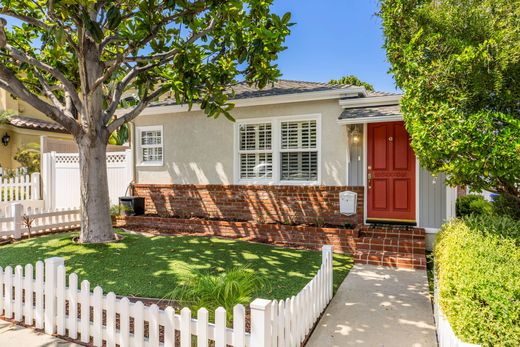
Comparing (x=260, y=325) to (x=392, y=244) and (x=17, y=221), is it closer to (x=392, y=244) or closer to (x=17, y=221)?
(x=392, y=244)

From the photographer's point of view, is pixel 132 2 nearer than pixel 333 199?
Yes

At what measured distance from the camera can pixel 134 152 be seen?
38.0 ft

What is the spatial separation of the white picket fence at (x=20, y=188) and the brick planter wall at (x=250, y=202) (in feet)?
12.6

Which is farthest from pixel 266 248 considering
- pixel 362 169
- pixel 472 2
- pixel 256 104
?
pixel 472 2

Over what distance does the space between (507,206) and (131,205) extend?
9.86 m

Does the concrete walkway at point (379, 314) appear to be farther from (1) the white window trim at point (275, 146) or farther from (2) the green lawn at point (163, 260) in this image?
(1) the white window trim at point (275, 146)

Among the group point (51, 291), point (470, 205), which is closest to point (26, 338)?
point (51, 291)

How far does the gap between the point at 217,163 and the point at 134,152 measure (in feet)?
11.1

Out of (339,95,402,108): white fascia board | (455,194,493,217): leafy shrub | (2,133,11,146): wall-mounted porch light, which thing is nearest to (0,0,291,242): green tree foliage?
(339,95,402,108): white fascia board

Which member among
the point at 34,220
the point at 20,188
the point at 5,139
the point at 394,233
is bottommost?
the point at 394,233

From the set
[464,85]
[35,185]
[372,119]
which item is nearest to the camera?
[464,85]

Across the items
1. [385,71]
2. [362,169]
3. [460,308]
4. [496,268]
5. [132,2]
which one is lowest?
[460,308]

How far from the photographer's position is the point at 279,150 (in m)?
9.51

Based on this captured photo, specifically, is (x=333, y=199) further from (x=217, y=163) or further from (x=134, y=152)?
(x=134, y=152)
